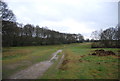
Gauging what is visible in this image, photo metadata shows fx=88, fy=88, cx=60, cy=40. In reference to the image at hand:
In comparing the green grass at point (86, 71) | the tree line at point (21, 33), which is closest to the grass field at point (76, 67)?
the green grass at point (86, 71)

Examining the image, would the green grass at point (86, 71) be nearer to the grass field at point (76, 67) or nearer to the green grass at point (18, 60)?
the grass field at point (76, 67)

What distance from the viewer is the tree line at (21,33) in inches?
894

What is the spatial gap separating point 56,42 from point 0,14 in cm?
3927

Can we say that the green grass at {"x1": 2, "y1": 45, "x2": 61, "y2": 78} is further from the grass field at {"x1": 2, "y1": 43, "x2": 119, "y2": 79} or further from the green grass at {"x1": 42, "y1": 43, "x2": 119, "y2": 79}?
the green grass at {"x1": 42, "y1": 43, "x2": 119, "y2": 79}

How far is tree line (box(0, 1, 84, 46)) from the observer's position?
22708 millimetres

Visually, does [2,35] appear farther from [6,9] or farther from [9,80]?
[9,80]

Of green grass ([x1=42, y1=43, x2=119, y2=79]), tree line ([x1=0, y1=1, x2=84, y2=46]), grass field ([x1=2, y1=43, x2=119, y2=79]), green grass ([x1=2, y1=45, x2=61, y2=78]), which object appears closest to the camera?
green grass ([x1=42, y1=43, x2=119, y2=79])

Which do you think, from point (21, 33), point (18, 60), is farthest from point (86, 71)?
point (21, 33)

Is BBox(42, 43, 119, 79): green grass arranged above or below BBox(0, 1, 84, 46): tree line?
below

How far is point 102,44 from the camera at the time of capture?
41.0m

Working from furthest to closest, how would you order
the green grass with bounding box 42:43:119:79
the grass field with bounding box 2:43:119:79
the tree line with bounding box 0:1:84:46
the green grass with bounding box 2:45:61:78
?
1. the tree line with bounding box 0:1:84:46
2. the green grass with bounding box 2:45:61:78
3. the grass field with bounding box 2:43:119:79
4. the green grass with bounding box 42:43:119:79

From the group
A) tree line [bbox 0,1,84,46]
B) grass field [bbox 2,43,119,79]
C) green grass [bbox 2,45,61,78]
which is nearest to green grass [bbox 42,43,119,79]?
grass field [bbox 2,43,119,79]

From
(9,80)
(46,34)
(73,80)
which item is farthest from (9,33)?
(46,34)

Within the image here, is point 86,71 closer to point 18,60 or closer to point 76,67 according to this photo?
point 76,67
